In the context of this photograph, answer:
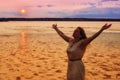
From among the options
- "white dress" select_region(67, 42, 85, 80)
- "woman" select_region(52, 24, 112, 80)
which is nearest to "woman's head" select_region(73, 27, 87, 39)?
"woman" select_region(52, 24, 112, 80)

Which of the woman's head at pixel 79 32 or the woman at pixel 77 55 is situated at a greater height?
the woman's head at pixel 79 32

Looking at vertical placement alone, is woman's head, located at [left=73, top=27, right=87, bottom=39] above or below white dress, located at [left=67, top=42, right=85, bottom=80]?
above

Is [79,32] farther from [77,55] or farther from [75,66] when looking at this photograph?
[75,66]

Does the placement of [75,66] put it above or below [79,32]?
below

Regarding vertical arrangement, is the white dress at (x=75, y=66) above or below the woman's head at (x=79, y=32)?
below

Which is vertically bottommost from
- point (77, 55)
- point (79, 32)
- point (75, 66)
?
point (75, 66)

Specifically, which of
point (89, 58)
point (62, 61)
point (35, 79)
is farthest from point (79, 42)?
point (89, 58)

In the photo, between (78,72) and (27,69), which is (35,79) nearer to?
(27,69)

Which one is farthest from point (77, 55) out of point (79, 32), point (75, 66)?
point (79, 32)

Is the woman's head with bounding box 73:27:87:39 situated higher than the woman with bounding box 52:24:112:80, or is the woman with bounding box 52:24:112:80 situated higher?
the woman's head with bounding box 73:27:87:39

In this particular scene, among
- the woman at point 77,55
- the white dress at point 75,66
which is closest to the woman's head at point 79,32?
the woman at point 77,55

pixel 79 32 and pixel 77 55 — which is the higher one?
pixel 79 32

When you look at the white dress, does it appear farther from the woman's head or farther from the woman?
the woman's head

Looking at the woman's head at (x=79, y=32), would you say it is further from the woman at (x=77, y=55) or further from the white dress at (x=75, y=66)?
the white dress at (x=75, y=66)
